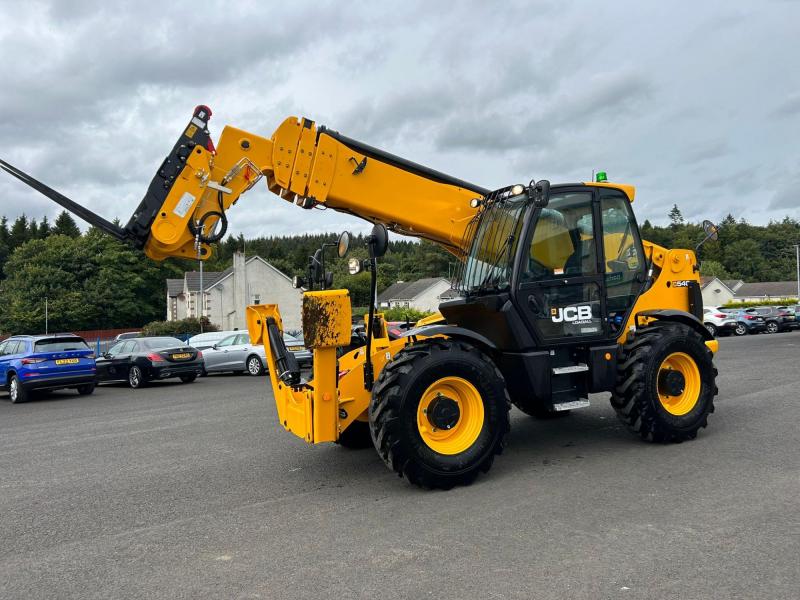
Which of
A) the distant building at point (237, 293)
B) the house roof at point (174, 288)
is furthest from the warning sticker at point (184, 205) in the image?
the house roof at point (174, 288)

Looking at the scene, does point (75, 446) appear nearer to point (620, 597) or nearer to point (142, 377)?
point (620, 597)

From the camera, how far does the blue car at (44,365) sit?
15.2 meters

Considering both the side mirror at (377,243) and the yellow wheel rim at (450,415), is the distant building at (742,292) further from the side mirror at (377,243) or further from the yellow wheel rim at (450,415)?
the side mirror at (377,243)

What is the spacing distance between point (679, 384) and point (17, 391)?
1478 centimetres

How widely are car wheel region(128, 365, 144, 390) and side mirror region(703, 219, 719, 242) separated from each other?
15.2 metres

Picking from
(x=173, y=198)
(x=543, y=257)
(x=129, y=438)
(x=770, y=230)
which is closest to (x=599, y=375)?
(x=543, y=257)

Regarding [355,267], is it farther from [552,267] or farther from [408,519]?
[408,519]

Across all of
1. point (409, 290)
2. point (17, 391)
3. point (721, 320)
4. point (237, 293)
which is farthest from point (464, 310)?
point (409, 290)

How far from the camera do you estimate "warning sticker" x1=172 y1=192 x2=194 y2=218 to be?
629 centimetres

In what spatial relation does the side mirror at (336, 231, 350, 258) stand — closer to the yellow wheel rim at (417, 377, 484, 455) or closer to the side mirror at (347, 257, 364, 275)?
the side mirror at (347, 257, 364, 275)

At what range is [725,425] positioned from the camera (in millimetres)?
7699

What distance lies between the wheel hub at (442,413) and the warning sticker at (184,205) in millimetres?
3040

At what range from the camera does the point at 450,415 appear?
18.7ft

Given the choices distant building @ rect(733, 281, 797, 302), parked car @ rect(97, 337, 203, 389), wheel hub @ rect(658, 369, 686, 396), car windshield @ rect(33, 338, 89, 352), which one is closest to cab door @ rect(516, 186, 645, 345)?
wheel hub @ rect(658, 369, 686, 396)
